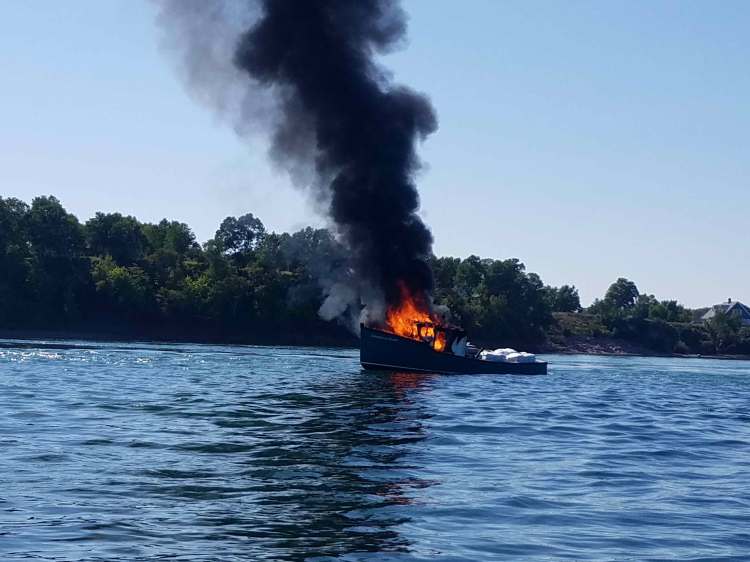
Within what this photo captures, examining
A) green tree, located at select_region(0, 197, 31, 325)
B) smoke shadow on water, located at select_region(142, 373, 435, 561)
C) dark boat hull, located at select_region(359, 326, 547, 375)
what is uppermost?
green tree, located at select_region(0, 197, 31, 325)

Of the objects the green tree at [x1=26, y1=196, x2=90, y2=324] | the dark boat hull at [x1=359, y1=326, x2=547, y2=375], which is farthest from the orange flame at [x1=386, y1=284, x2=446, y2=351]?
the green tree at [x1=26, y1=196, x2=90, y2=324]

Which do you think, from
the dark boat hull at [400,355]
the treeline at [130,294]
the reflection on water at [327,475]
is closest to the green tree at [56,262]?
the treeline at [130,294]

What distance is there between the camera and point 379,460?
33.8 m

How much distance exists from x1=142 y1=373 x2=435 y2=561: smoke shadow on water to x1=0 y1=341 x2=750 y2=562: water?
94mm

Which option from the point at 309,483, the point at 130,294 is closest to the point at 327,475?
the point at 309,483

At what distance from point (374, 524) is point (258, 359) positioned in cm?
8306

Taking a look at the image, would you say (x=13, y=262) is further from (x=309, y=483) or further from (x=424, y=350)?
(x=309, y=483)

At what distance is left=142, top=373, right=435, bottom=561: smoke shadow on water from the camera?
71.6ft

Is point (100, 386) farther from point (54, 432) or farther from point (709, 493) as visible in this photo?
point (709, 493)

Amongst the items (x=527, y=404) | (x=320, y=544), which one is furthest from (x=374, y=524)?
(x=527, y=404)

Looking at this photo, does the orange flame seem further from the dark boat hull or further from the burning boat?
the dark boat hull

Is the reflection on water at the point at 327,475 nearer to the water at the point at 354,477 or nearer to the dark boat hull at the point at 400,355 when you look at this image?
the water at the point at 354,477

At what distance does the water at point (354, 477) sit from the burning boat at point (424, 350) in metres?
26.5

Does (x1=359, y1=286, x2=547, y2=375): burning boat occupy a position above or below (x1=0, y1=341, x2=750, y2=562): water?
above
